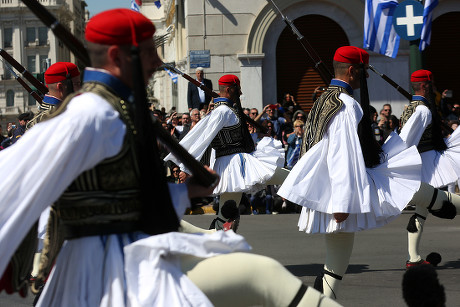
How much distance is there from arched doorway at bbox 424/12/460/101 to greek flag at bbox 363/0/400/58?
7668mm

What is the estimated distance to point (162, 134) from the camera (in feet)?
11.8

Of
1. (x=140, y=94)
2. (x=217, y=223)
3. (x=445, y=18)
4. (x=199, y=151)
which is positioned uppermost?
(x=445, y=18)

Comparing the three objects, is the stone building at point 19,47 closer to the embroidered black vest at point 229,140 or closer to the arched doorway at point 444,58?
the arched doorway at point 444,58

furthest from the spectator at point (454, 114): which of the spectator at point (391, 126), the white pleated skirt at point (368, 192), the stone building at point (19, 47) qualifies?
the stone building at point (19, 47)

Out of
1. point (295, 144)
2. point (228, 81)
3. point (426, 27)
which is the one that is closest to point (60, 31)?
point (228, 81)

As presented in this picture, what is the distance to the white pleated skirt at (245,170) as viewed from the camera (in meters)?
10.1

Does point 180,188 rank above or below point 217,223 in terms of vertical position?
above

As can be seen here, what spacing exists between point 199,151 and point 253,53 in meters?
10.7

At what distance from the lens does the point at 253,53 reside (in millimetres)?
20891

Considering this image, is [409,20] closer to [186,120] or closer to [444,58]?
[186,120]

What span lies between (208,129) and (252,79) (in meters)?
10.6

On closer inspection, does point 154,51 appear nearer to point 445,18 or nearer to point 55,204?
point 55,204

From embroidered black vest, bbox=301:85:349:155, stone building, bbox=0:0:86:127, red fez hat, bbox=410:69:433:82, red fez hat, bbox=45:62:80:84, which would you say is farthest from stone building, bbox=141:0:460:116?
stone building, bbox=0:0:86:127

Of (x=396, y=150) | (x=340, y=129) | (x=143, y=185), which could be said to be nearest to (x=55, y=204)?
(x=143, y=185)
